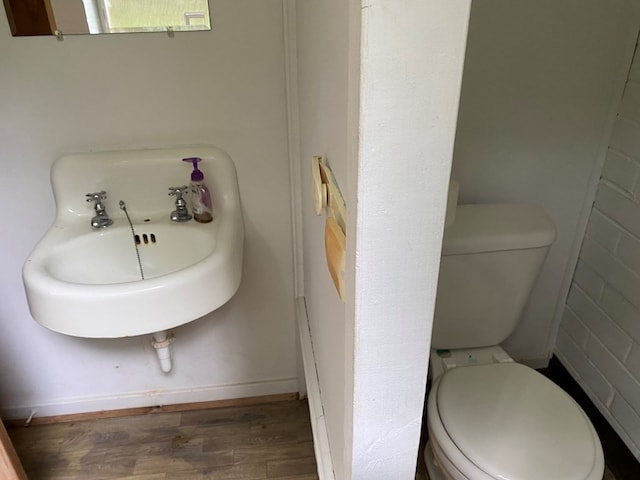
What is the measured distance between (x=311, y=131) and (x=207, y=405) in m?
1.11

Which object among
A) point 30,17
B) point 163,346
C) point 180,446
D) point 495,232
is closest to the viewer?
point 30,17

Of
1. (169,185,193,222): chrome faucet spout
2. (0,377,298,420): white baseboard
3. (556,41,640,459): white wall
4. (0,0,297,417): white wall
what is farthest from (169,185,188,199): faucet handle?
(556,41,640,459): white wall

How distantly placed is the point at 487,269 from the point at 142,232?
0.89 metres

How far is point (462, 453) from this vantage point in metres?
1.14

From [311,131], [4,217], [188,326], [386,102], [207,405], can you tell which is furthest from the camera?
[207,405]

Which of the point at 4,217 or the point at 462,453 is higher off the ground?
the point at 4,217

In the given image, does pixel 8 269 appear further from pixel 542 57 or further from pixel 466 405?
pixel 542 57

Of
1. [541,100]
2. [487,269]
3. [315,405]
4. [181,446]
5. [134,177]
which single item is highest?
[541,100]

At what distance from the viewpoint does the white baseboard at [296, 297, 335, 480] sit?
44.4 inches

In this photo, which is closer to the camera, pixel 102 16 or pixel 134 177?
pixel 102 16

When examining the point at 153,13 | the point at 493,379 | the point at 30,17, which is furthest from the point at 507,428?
the point at 30,17

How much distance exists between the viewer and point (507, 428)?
3.87 feet

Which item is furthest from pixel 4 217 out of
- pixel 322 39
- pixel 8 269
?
pixel 322 39

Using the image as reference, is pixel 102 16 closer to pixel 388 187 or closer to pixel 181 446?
pixel 388 187
